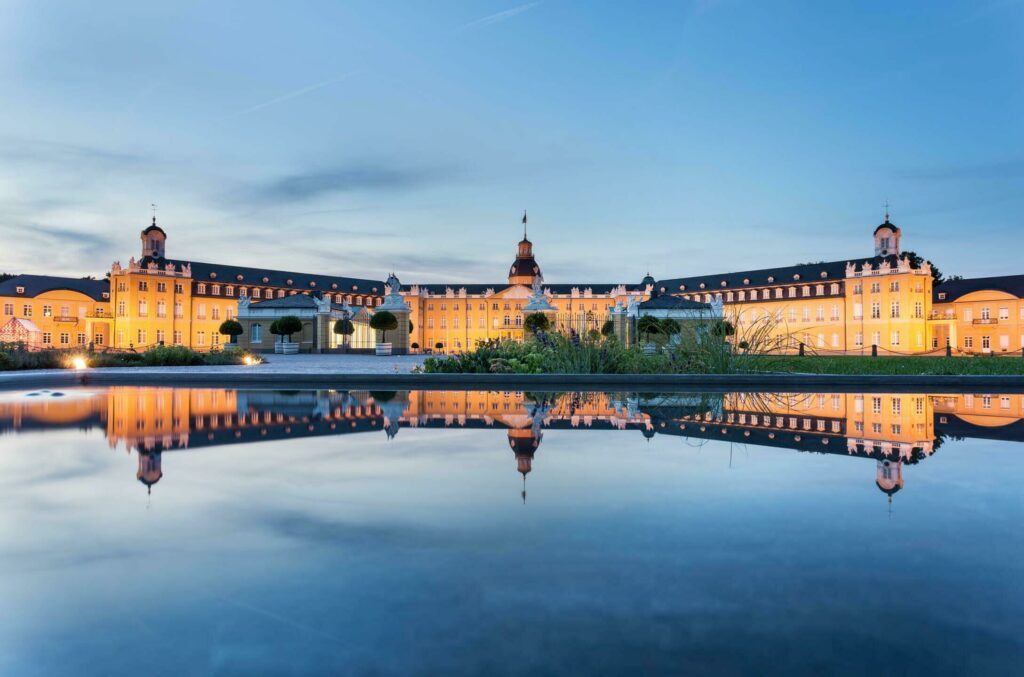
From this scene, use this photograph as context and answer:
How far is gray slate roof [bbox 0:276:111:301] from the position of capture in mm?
65812

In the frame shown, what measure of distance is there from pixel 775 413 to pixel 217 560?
877 centimetres

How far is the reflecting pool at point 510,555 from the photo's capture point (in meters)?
2.35

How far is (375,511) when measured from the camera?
4219mm

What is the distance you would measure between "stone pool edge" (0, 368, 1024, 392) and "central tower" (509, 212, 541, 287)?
8026 centimetres

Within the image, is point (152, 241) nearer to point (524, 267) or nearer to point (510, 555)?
point (524, 267)

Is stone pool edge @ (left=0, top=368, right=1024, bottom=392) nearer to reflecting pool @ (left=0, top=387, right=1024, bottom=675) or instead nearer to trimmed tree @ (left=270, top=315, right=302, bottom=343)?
reflecting pool @ (left=0, top=387, right=1024, bottom=675)

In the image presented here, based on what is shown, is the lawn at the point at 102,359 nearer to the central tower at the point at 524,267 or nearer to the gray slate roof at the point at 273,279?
the gray slate roof at the point at 273,279

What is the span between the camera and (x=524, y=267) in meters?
98.8

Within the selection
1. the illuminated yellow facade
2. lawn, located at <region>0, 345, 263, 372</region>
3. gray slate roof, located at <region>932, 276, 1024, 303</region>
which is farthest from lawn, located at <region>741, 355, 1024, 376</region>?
the illuminated yellow facade

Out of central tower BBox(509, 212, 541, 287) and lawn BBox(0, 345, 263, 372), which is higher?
central tower BBox(509, 212, 541, 287)

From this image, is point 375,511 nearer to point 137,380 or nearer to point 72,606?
point 72,606

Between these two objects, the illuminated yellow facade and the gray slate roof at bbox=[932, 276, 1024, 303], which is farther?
the illuminated yellow facade

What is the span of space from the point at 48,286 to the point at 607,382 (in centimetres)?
7380

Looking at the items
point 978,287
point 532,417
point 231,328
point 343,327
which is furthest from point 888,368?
point 978,287
